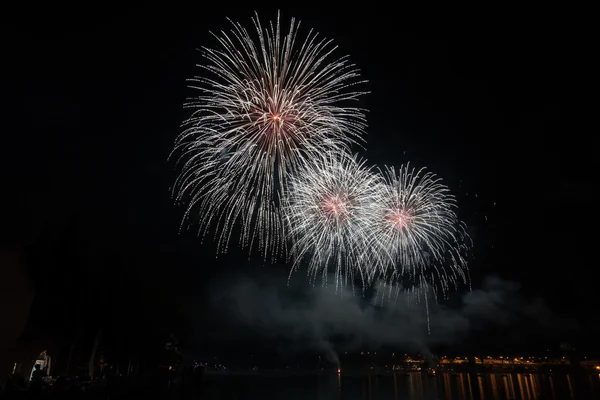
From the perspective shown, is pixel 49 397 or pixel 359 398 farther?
pixel 359 398

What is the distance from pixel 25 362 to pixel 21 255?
1161 cm

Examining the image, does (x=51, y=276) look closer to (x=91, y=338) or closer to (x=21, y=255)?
(x=21, y=255)

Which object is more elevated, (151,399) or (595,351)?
(595,351)

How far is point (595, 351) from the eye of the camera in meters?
192

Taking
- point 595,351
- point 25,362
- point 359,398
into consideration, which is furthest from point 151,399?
point 595,351

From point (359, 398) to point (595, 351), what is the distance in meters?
179

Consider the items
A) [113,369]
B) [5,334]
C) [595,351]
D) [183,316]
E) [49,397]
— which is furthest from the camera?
[595,351]

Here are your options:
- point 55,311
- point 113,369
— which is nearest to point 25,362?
point 55,311

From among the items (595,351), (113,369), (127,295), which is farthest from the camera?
(595,351)

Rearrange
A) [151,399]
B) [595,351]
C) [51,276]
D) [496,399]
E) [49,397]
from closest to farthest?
1. [49,397]
2. [51,276]
3. [151,399]
4. [496,399]
5. [595,351]

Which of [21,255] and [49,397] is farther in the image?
[21,255]

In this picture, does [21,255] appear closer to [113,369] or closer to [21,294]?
[21,294]

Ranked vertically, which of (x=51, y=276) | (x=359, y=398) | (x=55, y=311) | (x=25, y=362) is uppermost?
(x=51, y=276)

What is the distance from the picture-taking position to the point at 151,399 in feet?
127
